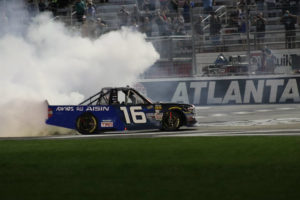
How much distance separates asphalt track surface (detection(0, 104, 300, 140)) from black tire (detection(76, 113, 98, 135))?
228 millimetres

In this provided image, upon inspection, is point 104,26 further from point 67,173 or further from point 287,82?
point 67,173

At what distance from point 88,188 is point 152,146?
14.1ft

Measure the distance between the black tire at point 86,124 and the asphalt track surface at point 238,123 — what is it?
9.0 inches

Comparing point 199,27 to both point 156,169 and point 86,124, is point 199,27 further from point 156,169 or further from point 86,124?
point 156,169

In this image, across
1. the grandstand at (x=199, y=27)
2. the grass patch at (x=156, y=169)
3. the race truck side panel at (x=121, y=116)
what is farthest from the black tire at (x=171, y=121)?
the grandstand at (x=199, y=27)

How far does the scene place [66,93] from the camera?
21219mm

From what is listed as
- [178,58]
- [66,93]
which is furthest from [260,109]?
[66,93]

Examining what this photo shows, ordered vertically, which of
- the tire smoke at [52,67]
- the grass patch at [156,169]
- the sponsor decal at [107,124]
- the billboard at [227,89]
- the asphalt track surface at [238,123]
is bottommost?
the asphalt track surface at [238,123]

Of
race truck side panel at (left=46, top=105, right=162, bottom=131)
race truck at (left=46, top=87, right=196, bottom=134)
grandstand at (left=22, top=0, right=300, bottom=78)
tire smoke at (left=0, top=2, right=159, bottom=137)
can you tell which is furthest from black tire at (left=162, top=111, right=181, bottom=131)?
grandstand at (left=22, top=0, right=300, bottom=78)

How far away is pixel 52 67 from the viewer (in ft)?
72.0

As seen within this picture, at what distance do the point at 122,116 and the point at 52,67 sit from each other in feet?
19.0

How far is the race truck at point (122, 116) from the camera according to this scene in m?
16.9

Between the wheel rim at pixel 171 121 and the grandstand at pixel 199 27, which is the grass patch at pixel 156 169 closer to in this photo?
the wheel rim at pixel 171 121

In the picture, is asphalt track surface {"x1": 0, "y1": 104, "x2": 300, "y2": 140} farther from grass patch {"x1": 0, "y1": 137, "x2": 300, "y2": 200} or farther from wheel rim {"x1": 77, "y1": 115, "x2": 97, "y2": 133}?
grass patch {"x1": 0, "y1": 137, "x2": 300, "y2": 200}
